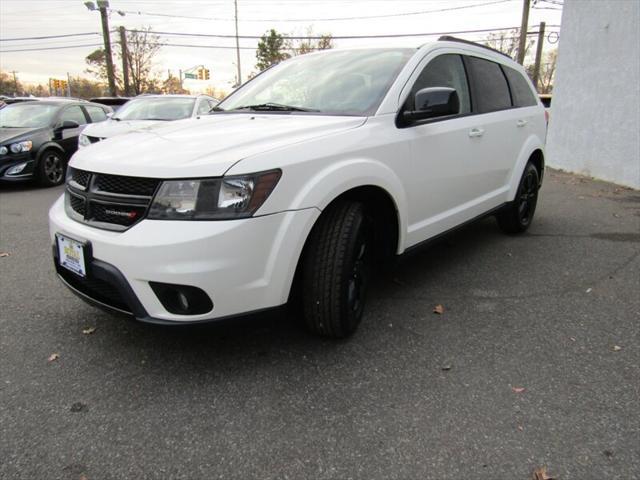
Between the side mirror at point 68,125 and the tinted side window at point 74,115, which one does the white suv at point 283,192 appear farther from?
the tinted side window at point 74,115

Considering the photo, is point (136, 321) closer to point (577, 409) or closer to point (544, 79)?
point (577, 409)

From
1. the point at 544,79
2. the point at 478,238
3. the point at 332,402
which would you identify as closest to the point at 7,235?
the point at 332,402

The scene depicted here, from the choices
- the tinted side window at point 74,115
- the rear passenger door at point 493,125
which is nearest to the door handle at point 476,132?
the rear passenger door at point 493,125

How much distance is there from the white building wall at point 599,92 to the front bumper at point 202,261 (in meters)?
8.05

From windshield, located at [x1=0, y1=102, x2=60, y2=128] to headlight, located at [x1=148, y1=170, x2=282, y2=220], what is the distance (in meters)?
7.56

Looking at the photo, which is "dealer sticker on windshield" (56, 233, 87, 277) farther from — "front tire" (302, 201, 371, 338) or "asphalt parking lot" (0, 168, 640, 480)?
"front tire" (302, 201, 371, 338)

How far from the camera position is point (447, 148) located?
3277 millimetres

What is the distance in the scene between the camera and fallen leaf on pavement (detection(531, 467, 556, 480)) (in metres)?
1.79

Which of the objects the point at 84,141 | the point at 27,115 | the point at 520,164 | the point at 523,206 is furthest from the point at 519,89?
the point at 27,115

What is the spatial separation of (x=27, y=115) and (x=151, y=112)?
7.68 feet

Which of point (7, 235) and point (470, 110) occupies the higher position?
point (470, 110)

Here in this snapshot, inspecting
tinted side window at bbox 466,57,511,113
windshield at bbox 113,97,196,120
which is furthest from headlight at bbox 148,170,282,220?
windshield at bbox 113,97,196,120

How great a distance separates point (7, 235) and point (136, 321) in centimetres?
→ 373

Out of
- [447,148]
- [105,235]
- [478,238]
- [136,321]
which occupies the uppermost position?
[447,148]
